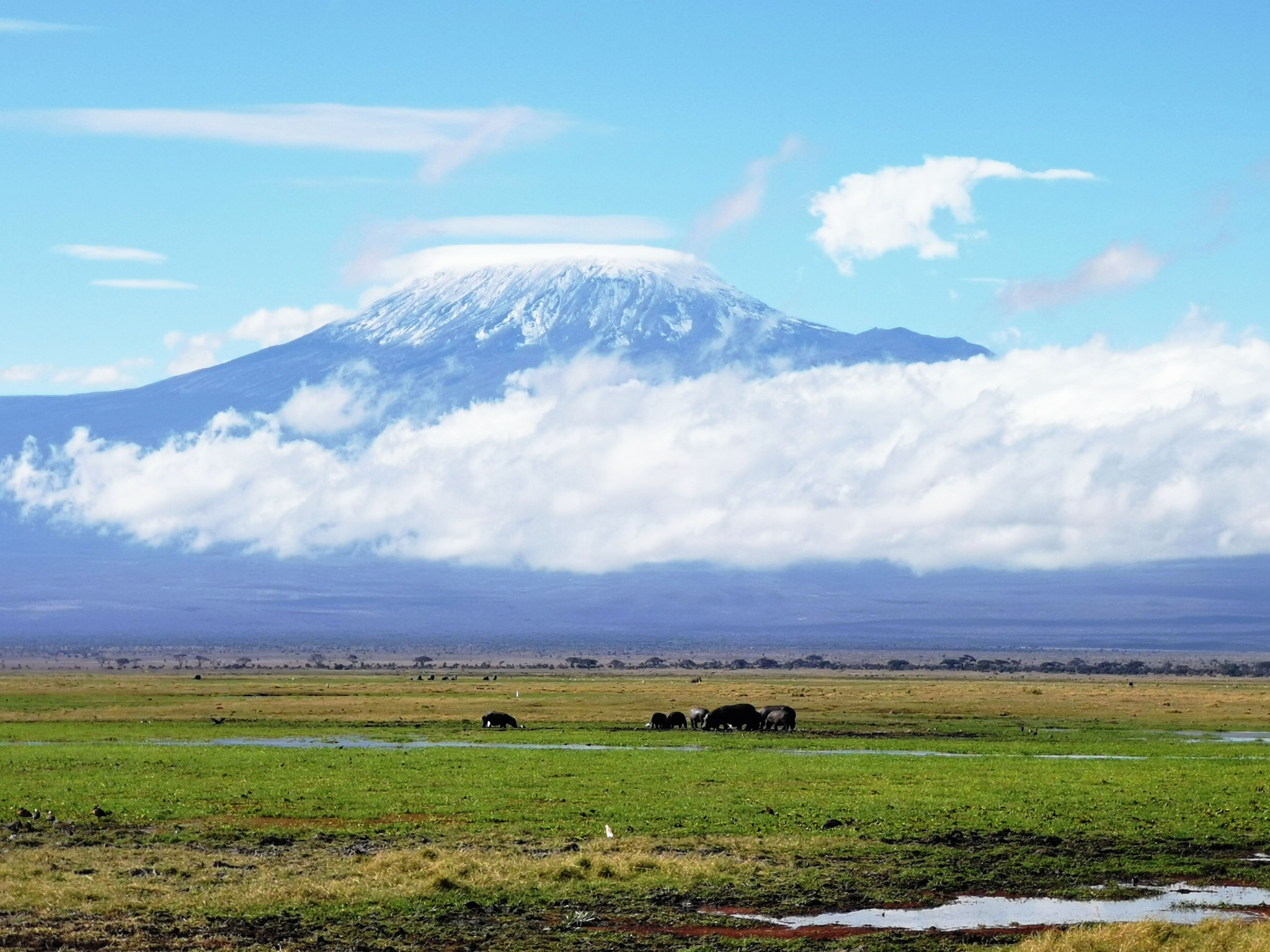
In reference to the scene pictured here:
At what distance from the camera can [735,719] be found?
196 feet

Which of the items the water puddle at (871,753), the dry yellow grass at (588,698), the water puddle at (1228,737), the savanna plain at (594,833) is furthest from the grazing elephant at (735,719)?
the water puddle at (1228,737)

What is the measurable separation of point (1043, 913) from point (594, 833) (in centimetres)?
900

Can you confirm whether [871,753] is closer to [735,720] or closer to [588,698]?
[735,720]

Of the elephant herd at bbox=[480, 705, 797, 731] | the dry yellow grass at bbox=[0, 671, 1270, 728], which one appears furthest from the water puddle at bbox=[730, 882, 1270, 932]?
the dry yellow grass at bbox=[0, 671, 1270, 728]

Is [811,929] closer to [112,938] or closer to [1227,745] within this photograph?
[112,938]

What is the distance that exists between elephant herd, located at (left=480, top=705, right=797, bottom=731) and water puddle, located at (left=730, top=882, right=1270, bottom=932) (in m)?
35.2

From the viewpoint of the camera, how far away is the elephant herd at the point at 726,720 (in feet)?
Result: 192

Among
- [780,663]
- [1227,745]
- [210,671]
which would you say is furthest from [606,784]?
[780,663]

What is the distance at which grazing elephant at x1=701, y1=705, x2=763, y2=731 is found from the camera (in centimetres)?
5962

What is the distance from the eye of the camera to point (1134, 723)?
61438 mm

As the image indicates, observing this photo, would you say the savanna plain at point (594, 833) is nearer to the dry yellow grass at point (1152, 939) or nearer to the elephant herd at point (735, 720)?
the dry yellow grass at point (1152, 939)

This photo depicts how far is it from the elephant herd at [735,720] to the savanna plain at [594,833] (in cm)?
230

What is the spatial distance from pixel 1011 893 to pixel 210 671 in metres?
124

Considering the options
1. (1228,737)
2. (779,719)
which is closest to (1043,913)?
(1228,737)
